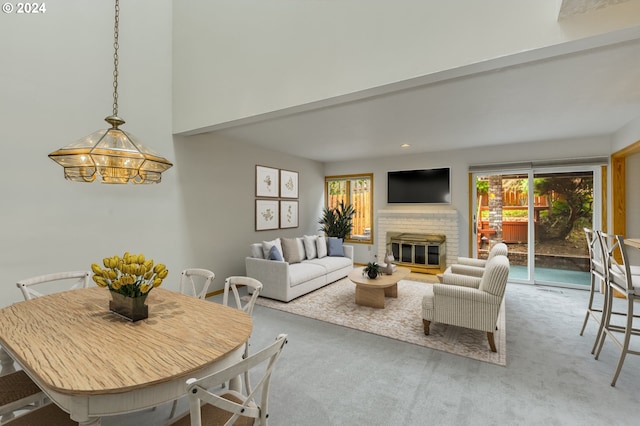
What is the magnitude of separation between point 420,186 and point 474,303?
12.5ft

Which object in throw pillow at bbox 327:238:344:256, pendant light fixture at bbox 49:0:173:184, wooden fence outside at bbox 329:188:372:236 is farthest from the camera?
wooden fence outside at bbox 329:188:372:236

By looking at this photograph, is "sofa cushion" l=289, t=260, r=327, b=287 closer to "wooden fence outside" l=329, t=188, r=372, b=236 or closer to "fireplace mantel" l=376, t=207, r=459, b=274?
"fireplace mantel" l=376, t=207, r=459, b=274

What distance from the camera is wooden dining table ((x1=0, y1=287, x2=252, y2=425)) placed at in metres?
1.05

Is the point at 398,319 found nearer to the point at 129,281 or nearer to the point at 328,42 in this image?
the point at 129,281

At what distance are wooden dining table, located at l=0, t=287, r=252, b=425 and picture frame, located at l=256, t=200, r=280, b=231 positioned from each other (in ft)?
11.6

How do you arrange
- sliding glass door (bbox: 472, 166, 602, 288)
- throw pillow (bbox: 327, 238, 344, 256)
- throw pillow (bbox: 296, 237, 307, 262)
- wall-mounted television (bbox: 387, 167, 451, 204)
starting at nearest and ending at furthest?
sliding glass door (bbox: 472, 166, 602, 288) < throw pillow (bbox: 296, 237, 307, 262) < throw pillow (bbox: 327, 238, 344, 256) < wall-mounted television (bbox: 387, 167, 451, 204)

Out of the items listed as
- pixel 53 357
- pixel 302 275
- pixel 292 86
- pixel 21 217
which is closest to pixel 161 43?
pixel 292 86

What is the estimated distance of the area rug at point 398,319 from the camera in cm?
288

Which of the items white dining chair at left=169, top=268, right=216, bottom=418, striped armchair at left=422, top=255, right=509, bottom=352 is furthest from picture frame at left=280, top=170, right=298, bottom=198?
striped armchair at left=422, top=255, right=509, bottom=352

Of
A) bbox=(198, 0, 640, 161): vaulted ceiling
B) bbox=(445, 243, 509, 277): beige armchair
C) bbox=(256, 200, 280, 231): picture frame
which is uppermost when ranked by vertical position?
bbox=(198, 0, 640, 161): vaulted ceiling

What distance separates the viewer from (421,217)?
6199 millimetres

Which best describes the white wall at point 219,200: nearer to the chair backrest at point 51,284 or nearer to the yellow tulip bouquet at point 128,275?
the chair backrest at point 51,284

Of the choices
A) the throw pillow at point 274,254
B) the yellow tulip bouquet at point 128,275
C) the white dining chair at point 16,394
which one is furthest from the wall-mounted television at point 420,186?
the white dining chair at point 16,394

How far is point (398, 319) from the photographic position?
140 inches
